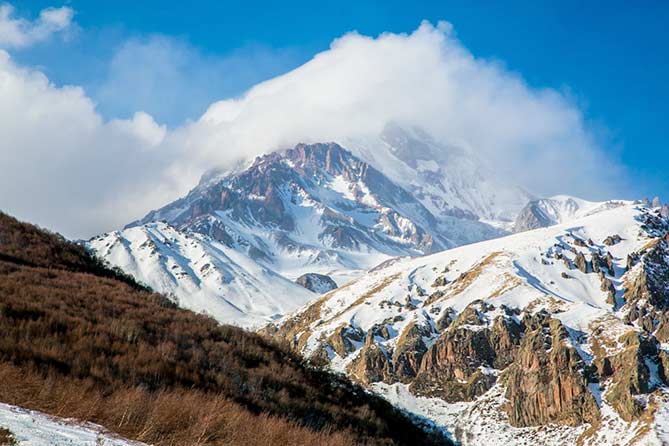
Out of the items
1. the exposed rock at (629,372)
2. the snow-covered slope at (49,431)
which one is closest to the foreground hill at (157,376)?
the snow-covered slope at (49,431)

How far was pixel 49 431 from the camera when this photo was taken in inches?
242

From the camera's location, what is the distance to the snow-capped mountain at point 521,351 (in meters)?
113

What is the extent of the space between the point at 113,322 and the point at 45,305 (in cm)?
211

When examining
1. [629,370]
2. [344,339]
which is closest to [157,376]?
[629,370]

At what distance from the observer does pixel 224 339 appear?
16391 mm

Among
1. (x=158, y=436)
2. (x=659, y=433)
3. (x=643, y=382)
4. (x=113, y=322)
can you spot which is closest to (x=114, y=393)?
(x=158, y=436)

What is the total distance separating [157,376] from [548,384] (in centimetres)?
13262

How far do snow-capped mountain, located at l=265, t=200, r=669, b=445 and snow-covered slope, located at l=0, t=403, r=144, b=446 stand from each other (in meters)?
78.1

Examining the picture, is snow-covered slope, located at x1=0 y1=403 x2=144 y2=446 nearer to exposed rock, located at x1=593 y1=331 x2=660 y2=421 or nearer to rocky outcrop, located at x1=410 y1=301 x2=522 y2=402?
exposed rock, located at x1=593 y1=331 x2=660 y2=421

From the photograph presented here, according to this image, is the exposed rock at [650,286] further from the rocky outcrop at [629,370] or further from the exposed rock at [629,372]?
the exposed rock at [629,372]

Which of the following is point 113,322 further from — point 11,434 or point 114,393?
point 11,434

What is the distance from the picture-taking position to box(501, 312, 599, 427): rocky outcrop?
118 m

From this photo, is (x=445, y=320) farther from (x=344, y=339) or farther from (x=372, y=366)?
(x=344, y=339)

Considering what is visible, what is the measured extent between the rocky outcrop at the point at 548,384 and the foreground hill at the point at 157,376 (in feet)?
390
